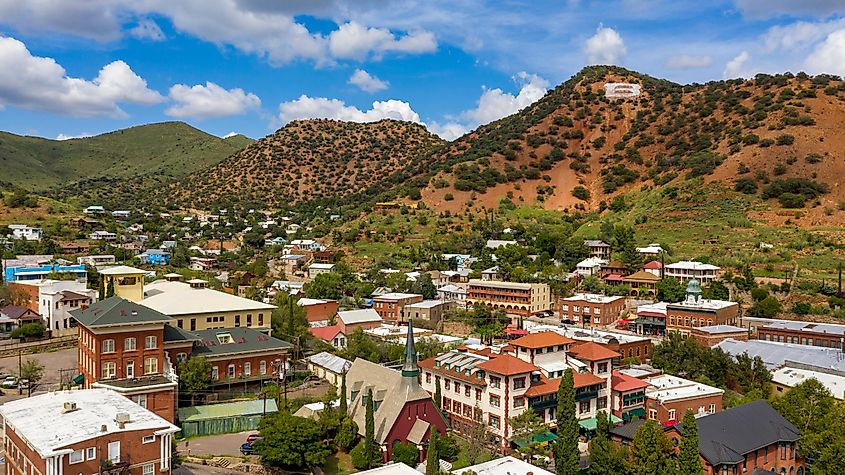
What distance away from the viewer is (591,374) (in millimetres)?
37500

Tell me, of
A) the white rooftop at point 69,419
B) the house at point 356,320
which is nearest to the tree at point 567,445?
the white rooftop at point 69,419

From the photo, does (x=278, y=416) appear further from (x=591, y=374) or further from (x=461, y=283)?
(x=461, y=283)

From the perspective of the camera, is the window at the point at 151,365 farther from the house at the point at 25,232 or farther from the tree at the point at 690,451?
the house at the point at 25,232

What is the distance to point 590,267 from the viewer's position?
74.7 metres

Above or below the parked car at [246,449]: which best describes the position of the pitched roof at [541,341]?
Answer: above

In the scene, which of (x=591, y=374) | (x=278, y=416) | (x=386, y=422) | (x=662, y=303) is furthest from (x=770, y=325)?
(x=278, y=416)

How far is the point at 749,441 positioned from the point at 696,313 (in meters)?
26.4

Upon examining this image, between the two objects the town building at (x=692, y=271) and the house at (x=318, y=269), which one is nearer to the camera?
the town building at (x=692, y=271)

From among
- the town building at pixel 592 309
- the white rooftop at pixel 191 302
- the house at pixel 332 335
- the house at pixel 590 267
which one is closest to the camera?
the white rooftop at pixel 191 302

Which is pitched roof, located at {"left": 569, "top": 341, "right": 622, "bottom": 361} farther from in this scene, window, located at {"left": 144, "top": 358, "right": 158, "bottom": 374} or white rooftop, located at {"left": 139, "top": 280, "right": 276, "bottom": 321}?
white rooftop, located at {"left": 139, "top": 280, "right": 276, "bottom": 321}

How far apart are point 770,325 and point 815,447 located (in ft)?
79.8

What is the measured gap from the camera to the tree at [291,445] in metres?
29.1

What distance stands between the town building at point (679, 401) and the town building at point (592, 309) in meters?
21.8

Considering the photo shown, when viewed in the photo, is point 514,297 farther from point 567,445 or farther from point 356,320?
point 567,445
